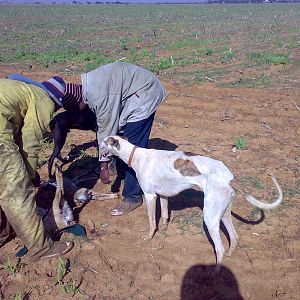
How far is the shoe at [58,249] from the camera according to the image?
13.6 ft

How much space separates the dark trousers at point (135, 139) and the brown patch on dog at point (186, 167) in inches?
32.6

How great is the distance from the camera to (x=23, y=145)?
3732 millimetres

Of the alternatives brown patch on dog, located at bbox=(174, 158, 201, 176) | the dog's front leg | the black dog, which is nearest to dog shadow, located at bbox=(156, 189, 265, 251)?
the dog's front leg

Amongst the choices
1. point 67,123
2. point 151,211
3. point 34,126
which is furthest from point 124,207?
point 34,126

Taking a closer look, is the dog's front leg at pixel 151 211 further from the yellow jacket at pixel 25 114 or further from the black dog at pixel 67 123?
the black dog at pixel 67 123

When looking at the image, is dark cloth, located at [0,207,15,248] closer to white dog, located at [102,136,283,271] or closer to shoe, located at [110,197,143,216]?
shoe, located at [110,197,143,216]

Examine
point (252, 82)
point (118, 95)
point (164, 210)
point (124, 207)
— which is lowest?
point (252, 82)

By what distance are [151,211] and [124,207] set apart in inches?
27.6

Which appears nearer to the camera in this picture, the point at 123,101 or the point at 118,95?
the point at 118,95

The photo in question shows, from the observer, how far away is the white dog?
12.5 feet

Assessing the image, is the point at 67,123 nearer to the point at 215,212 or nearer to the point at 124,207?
the point at 124,207

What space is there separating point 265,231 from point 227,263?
780mm

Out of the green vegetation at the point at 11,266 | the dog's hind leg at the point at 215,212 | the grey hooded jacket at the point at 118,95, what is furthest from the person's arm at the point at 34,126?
the dog's hind leg at the point at 215,212

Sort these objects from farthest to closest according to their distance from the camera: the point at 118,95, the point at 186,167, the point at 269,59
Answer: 1. the point at 269,59
2. the point at 118,95
3. the point at 186,167
